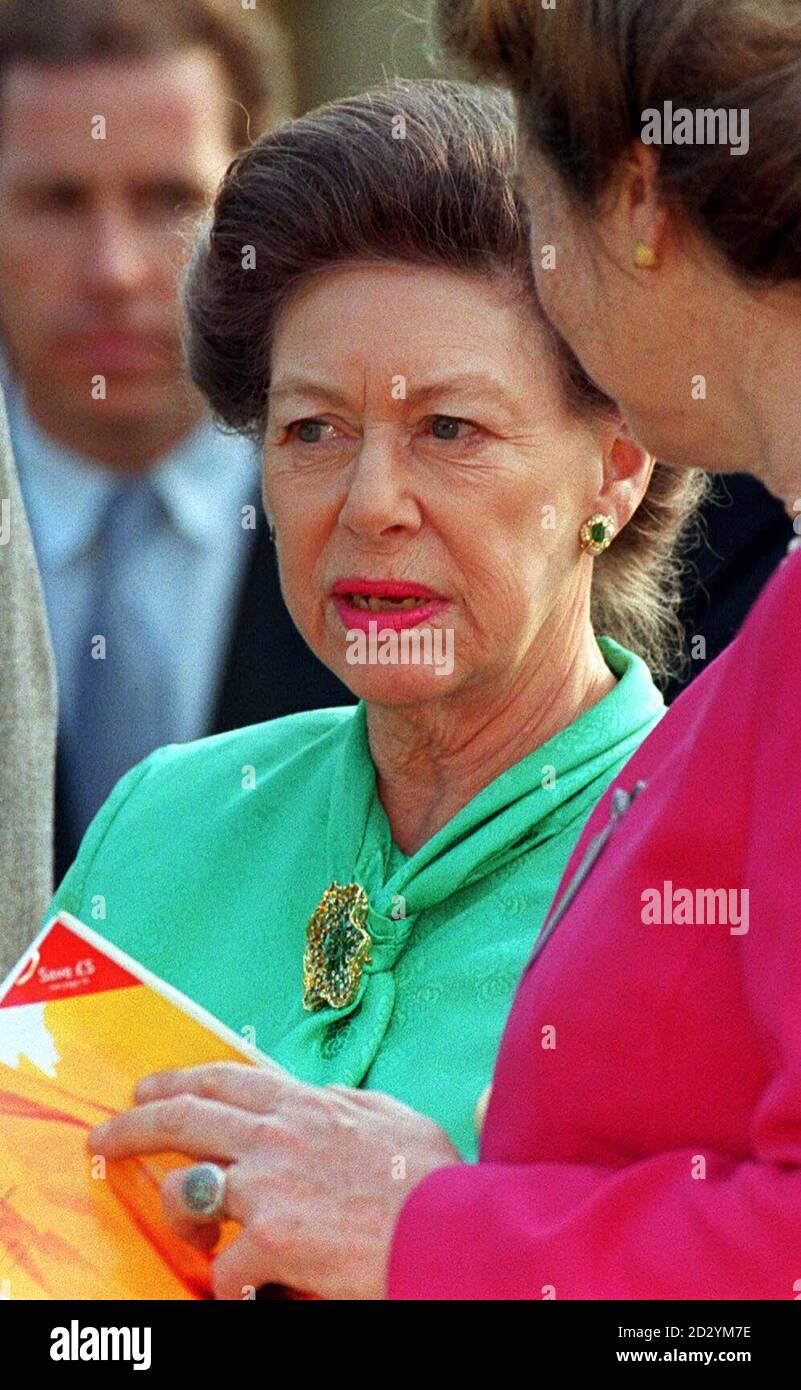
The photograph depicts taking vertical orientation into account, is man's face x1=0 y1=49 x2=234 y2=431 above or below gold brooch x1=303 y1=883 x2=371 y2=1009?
above

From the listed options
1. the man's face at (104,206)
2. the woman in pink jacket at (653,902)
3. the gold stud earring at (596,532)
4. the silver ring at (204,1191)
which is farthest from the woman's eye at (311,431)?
the man's face at (104,206)

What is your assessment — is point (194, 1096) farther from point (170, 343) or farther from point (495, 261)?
point (170, 343)

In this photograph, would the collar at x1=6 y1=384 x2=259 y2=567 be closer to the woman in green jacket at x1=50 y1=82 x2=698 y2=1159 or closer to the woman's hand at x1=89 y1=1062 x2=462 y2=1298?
the woman in green jacket at x1=50 y1=82 x2=698 y2=1159

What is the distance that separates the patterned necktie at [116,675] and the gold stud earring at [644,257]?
7.68ft

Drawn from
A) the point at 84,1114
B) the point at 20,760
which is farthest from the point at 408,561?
the point at 84,1114

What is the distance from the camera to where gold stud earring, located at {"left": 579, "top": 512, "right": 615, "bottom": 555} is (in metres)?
2.64

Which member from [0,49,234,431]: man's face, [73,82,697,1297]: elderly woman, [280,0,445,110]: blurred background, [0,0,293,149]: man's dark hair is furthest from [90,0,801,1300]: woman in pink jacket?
[280,0,445,110]: blurred background

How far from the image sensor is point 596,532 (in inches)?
A: 104

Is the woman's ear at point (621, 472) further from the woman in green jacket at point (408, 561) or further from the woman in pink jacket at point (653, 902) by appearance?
the woman in pink jacket at point (653, 902)

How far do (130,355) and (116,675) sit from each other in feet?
2.02

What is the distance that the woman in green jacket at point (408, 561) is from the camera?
2.45 metres

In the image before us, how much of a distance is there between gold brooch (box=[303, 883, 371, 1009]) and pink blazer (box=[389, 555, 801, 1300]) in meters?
0.74
